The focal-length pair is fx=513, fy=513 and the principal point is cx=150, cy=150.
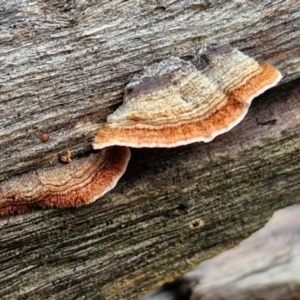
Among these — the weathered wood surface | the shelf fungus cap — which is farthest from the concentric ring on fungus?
the weathered wood surface

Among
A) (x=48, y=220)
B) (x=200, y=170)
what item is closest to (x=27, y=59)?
(x=48, y=220)

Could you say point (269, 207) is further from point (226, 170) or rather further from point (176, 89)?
point (176, 89)

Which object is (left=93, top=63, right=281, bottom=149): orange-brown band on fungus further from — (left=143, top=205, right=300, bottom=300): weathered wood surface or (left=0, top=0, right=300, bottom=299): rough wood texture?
(left=143, top=205, right=300, bottom=300): weathered wood surface

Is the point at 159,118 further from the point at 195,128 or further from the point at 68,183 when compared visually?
the point at 68,183

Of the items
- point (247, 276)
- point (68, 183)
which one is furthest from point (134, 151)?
point (247, 276)

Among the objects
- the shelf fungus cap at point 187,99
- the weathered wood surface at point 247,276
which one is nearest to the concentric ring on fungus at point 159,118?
the shelf fungus cap at point 187,99

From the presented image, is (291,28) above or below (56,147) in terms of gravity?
above
